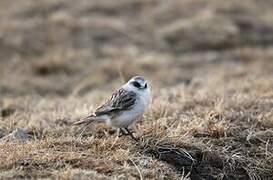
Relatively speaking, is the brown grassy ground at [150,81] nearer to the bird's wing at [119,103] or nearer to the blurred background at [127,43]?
the blurred background at [127,43]

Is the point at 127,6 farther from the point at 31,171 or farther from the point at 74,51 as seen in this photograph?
the point at 31,171

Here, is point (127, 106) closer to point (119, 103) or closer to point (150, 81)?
point (119, 103)

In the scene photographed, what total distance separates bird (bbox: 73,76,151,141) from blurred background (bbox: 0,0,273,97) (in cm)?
505

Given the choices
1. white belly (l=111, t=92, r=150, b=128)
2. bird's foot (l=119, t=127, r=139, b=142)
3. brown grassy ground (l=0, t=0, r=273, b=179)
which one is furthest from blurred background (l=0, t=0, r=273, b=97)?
white belly (l=111, t=92, r=150, b=128)

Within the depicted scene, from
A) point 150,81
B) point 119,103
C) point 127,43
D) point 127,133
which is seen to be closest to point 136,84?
point 119,103

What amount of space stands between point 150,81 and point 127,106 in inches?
233

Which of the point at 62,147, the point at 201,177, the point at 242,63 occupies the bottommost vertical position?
the point at 242,63

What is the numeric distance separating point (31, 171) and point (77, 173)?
1.22 feet

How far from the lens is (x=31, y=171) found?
5148mm

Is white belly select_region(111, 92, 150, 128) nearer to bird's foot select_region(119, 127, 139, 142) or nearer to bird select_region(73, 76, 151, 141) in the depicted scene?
bird select_region(73, 76, 151, 141)

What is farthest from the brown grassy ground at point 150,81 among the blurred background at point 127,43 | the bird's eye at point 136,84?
the bird's eye at point 136,84

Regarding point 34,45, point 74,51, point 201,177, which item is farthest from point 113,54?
point 201,177

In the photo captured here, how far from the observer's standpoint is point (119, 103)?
5.91 m

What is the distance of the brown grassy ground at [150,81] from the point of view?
18.5 ft
